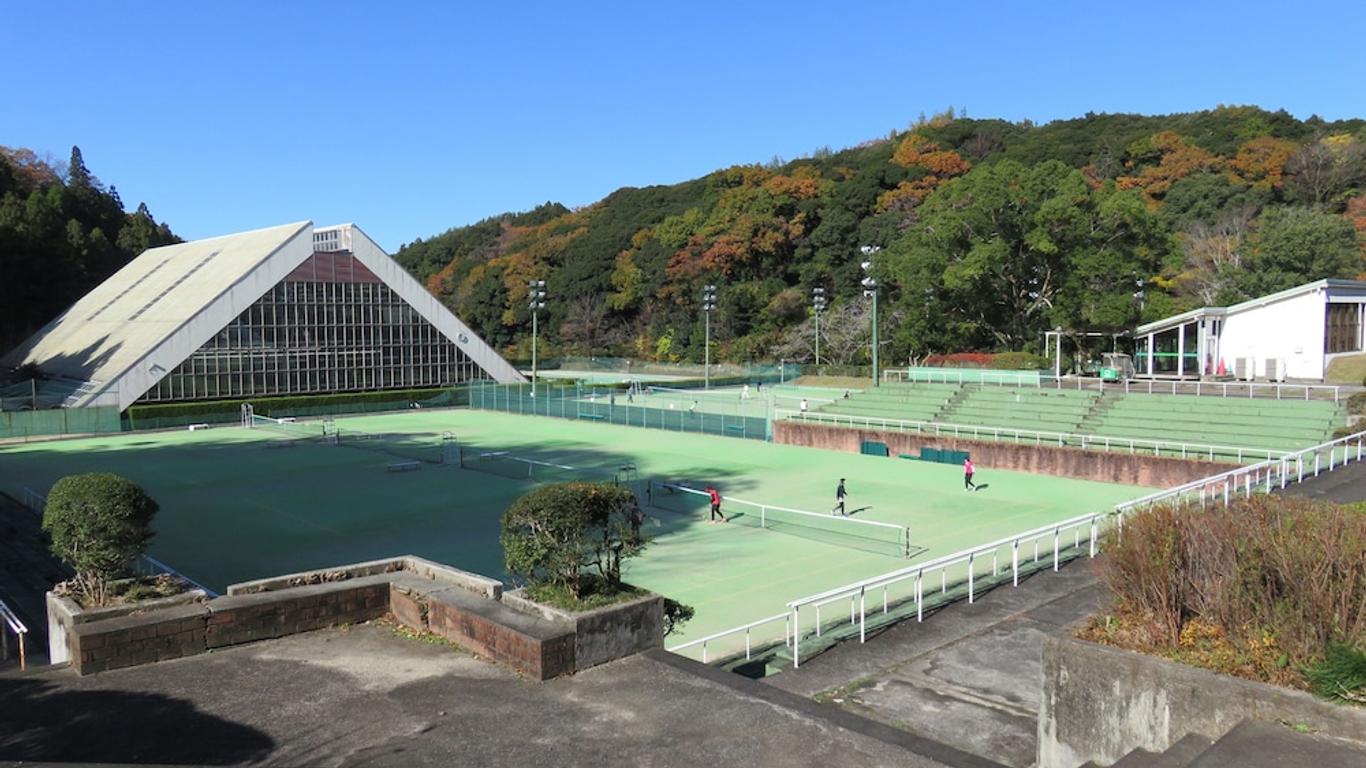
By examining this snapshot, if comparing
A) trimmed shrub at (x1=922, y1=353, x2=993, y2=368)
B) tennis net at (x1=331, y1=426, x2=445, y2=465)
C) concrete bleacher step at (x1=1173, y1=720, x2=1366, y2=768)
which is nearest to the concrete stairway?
concrete bleacher step at (x1=1173, y1=720, x2=1366, y2=768)

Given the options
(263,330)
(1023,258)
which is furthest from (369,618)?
(1023,258)

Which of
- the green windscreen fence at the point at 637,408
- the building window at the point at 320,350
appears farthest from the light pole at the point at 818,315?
the building window at the point at 320,350

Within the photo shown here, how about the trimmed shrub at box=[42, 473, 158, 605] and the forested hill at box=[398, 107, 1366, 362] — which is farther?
the forested hill at box=[398, 107, 1366, 362]

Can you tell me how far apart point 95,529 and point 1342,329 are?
4365 centimetres

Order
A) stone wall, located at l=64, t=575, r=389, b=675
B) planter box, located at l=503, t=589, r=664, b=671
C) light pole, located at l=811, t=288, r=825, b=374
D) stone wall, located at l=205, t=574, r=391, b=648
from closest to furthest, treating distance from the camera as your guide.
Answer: planter box, located at l=503, t=589, r=664, b=671 → stone wall, located at l=64, t=575, r=389, b=675 → stone wall, located at l=205, t=574, r=391, b=648 → light pole, located at l=811, t=288, r=825, b=374

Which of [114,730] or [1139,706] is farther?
[114,730]

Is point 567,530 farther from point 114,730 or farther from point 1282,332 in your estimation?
point 1282,332

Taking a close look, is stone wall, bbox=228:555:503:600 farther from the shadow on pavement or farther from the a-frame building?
the a-frame building

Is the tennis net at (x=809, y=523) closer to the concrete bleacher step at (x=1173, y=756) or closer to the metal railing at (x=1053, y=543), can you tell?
the metal railing at (x=1053, y=543)

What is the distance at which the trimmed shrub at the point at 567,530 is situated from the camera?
343 inches

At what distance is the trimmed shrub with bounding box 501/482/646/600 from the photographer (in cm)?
870

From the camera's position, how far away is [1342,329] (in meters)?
38.1

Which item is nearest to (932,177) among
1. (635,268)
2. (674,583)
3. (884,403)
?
(635,268)

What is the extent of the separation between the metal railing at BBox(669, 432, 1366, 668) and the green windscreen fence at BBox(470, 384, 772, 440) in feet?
64.6
